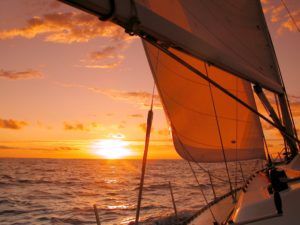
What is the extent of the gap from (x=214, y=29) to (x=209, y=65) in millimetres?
2316

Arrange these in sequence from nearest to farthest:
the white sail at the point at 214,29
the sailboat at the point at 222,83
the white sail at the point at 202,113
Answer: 1. the white sail at the point at 214,29
2. the sailboat at the point at 222,83
3. the white sail at the point at 202,113

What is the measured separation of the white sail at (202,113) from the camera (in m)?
8.08

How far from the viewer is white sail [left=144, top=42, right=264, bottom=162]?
318 inches

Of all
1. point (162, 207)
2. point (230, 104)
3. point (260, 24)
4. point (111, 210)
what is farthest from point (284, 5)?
point (111, 210)

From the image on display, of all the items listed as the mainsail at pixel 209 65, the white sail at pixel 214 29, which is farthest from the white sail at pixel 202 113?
the white sail at pixel 214 29

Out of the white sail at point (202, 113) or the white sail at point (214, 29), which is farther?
the white sail at point (202, 113)

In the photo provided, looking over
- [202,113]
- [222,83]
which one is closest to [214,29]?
[202,113]

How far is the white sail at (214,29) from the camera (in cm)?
338

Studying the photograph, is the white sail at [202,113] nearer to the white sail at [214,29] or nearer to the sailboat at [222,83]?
the sailboat at [222,83]

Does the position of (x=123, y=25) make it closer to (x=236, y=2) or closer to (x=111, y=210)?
(x=236, y=2)

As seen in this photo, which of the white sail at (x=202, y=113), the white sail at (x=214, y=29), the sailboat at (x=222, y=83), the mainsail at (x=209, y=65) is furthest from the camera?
the white sail at (x=202, y=113)

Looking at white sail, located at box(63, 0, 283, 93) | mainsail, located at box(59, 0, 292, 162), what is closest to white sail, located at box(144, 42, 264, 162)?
mainsail, located at box(59, 0, 292, 162)

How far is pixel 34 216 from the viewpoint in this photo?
24.0 m

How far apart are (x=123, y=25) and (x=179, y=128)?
17.0 ft
